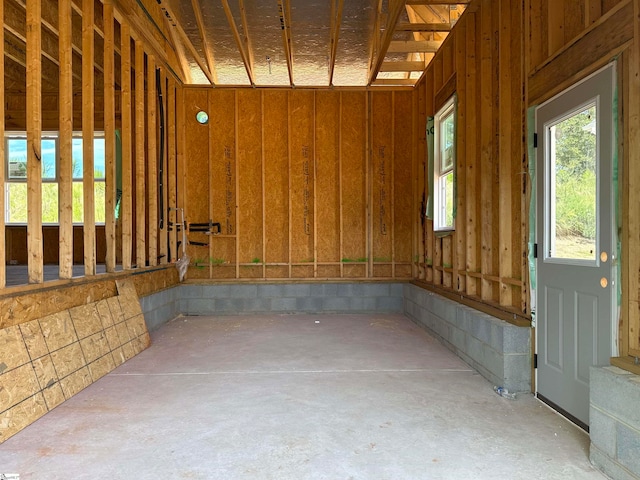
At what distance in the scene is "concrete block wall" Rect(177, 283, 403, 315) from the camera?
7.44 m

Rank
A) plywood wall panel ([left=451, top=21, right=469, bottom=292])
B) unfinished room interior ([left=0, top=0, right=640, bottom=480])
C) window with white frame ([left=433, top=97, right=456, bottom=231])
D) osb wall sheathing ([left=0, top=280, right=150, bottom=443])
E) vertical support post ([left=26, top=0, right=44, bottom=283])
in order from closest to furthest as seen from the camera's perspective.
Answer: unfinished room interior ([left=0, top=0, right=640, bottom=480]) < osb wall sheathing ([left=0, top=280, right=150, bottom=443]) < vertical support post ([left=26, top=0, right=44, bottom=283]) < plywood wall panel ([left=451, top=21, right=469, bottom=292]) < window with white frame ([left=433, top=97, right=456, bottom=231])

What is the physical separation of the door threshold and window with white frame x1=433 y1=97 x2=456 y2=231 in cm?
274

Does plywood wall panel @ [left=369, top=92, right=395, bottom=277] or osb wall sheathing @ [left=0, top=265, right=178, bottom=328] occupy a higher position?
plywood wall panel @ [left=369, top=92, right=395, bottom=277]

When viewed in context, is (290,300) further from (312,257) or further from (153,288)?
(153,288)

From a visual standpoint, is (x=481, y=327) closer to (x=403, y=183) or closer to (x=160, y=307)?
(x=403, y=183)

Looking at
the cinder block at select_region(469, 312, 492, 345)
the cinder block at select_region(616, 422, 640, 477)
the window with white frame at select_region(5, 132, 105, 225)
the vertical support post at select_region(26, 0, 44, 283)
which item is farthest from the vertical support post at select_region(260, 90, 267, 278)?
the cinder block at select_region(616, 422, 640, 477)

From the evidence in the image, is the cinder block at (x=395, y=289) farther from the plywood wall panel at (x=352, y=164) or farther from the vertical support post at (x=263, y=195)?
the vertical support post at (x=263, y=195)

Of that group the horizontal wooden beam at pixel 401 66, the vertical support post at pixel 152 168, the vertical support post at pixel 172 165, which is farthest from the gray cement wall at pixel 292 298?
the horizontal wooden beam at pixel 401 66

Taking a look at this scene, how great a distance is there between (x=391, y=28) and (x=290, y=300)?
4.56 meters

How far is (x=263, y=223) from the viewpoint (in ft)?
24.5

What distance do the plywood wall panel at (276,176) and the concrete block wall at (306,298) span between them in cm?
43

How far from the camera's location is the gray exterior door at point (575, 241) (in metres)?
2.63

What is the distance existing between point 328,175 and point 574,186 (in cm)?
501

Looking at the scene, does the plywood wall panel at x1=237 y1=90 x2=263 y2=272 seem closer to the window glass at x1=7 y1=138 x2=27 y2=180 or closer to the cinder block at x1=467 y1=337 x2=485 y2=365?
the cinder block at x1=467 y1=337 x2=485 y2=365
